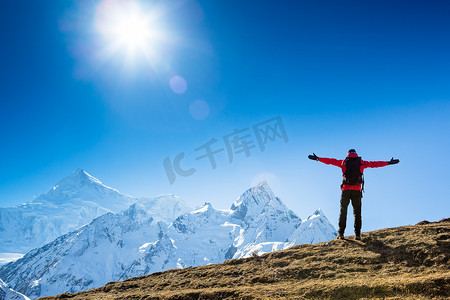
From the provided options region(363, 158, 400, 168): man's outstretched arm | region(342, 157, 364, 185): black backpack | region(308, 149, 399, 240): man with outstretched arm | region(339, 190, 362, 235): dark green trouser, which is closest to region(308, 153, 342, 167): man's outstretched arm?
region(308, 149, 399, 240): man with outstretched arm

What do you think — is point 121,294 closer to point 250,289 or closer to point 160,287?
point 160,287

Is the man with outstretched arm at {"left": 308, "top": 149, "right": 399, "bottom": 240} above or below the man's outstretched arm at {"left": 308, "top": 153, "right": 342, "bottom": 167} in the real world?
below

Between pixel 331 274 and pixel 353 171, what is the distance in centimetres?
487

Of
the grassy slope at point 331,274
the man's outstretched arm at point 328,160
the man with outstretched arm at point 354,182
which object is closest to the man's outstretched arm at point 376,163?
the man with outstretched arm at point 354,182

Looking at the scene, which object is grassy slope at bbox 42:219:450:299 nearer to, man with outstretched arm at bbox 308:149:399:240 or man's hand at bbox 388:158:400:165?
man with outstretched arm at bbox 308:149:399:240

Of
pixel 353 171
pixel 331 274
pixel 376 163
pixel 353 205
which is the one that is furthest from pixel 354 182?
pixel 331 274

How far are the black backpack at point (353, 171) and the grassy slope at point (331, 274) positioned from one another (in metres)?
2.74

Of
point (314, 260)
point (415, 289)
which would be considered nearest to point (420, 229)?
point (314, 260)

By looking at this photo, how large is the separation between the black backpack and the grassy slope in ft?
9.00

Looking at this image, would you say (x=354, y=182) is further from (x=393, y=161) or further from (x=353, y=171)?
(x=393, y=161)

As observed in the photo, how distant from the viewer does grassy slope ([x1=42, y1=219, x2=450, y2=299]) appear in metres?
7.39

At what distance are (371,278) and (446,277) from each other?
6.24ft

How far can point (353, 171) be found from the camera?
38.9ft

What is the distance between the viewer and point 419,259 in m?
9.00
